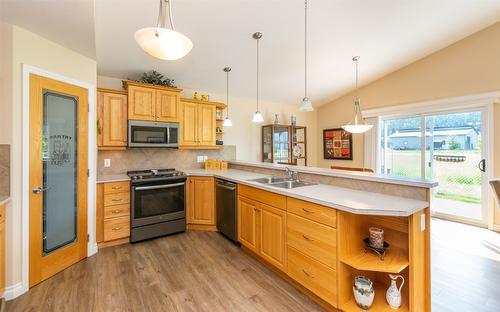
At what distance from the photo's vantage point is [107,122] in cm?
320

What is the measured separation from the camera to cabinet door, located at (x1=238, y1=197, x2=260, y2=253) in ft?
8.57

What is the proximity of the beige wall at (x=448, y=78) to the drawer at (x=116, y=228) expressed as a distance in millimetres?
5061

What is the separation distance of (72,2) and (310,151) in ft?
18.4

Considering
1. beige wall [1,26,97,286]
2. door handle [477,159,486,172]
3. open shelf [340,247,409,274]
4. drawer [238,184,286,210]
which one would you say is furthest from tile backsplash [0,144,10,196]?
door handle [477,159,486,172]

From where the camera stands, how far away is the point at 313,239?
1908 millimetres

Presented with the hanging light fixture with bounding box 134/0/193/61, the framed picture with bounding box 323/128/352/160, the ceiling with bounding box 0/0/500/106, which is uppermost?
the ceiling with bounding box 0/0/500/106

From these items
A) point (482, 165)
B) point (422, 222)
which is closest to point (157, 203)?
point (422, 222)

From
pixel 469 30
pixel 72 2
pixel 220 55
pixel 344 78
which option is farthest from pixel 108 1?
pixel 469 30

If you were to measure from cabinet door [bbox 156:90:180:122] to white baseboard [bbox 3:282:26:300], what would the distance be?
239 centimetres

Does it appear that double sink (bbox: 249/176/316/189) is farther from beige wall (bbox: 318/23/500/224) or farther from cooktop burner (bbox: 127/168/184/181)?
beige wall (bbox: 318/23/500/224)


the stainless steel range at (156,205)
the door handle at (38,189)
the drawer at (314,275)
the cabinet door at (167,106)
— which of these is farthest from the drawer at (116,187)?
the drawer at (314,275)

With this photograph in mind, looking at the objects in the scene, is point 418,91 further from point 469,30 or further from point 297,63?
point 297,63

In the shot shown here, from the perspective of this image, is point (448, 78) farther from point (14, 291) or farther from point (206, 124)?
point (14, 291)

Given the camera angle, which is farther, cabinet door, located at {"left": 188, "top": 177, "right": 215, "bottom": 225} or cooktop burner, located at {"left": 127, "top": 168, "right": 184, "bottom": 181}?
cabinet door, located at {"left": 188, "top": 177, "right": 215, "bottom": 225}
